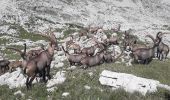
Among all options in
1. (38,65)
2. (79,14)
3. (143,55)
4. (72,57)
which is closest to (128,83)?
(38,65)

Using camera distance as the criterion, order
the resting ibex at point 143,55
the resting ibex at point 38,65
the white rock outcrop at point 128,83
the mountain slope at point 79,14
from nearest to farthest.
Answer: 1. the white rock outcrop at point 128,83
2. the resting ibex at point 38,65
3. the resting ibex at point 143,55
4. the mountain slope at point 79,14

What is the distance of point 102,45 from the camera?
111 ft

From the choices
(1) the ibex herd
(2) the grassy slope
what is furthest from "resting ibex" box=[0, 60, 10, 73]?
(2) the grassy slope

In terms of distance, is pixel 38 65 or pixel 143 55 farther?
pixel 143 55

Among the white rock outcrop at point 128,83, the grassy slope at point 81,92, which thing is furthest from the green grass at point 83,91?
the white rock outcrop at point 128,83

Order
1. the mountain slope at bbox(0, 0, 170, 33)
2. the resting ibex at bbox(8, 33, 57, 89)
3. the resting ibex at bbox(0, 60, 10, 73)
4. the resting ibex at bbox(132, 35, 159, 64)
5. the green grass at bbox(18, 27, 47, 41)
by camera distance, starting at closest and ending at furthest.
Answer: the resting ibex at bbox(8, 33, 57, 89)
the resting ibex at bbox(132, 35, 159, 64)
the resting ibex at bbox(0, 60, 10, 73)
the green grass at bbox(18, 27, 47, 41)
the mountain slope at bbox(0, 0, 170, 33)

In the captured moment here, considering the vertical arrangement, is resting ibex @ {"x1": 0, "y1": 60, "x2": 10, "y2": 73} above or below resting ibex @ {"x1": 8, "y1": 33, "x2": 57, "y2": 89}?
below

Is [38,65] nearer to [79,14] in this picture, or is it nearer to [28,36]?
[28,36]

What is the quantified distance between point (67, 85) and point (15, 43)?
38365mm

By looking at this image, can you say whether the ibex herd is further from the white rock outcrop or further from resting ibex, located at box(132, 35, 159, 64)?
the white rock outcrop

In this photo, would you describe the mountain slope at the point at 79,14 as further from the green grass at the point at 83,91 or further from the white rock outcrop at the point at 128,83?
the white rock outcrop at the point at 128,83

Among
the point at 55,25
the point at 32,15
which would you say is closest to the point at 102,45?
the point at 55,25

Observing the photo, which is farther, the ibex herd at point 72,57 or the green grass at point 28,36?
the green grass at point 28,36

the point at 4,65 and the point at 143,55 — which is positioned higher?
the point at 143,55
